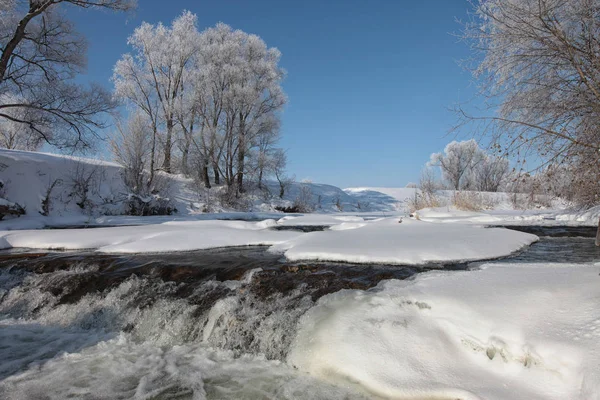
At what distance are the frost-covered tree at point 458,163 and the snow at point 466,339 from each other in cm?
3930

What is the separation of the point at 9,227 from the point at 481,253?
10404mm

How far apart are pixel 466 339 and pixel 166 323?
244 centimetres

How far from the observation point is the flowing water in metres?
2.11

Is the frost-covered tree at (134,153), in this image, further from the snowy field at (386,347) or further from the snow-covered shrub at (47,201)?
the snowy field at (386,347)

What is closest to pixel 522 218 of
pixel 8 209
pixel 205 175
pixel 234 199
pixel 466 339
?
pixel 466 339

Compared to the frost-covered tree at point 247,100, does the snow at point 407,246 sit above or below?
below

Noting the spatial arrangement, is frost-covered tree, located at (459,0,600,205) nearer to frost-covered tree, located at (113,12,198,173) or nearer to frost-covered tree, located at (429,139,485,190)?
frost-covered tree, located at (113,12,198,173)

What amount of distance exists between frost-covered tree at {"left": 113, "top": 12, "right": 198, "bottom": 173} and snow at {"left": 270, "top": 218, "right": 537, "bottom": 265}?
1737 centimetres

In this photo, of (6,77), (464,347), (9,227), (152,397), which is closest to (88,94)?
(6,77)

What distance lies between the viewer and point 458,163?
130 feet

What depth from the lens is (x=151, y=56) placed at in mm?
19812

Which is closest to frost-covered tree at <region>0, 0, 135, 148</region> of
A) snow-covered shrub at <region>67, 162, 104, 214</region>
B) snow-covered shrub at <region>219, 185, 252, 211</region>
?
snow-covered shrub at <region>67, 162, 104, 214</region>

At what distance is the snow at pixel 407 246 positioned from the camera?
12.9ft

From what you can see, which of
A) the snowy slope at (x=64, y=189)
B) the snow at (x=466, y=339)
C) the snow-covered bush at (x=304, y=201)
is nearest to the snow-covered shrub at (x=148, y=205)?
the snowy slope at (x=64, y=189)
